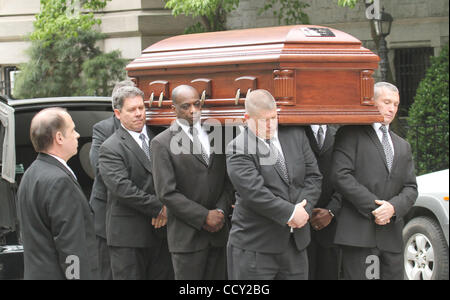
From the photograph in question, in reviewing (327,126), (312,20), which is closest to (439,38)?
(312,20)

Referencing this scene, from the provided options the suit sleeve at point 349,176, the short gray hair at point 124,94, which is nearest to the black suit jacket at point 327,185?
the suit sleeve at point 349,176

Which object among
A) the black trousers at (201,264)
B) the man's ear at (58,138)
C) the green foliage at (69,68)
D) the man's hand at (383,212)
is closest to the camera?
the man's ear at (58,138)

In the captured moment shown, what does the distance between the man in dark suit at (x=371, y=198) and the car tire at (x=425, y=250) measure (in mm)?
2575

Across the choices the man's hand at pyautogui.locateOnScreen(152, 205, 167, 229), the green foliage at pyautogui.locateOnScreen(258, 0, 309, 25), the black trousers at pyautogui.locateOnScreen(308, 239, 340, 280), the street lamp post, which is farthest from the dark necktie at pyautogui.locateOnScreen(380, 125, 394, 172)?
the green foliage at pyautogui.locateOnScreen(258, 0, 309, 25)

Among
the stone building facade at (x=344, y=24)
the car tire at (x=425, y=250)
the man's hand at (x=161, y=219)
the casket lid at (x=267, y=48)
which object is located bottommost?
the car tire at (x=425, y=250)

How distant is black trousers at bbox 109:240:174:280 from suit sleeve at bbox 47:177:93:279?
1.66m

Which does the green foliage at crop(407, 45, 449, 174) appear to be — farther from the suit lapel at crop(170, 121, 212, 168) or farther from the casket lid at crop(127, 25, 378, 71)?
the suit lapel at crop(170, 121, 212, 168)

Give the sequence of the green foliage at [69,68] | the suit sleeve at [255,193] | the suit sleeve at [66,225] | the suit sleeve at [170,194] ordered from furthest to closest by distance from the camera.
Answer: the green foliage at [69,68] < the suit sleeve at [170,194] < the suit sleeve at [255,193] < the suit sleeve at [66,225]

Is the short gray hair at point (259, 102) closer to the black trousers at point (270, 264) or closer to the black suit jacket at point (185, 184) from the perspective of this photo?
the black suit jacket at point (185, 184)

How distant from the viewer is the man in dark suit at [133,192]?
593cm

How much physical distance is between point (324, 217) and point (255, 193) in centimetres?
83

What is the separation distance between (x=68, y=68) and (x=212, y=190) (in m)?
10.1

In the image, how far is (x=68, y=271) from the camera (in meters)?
4.33

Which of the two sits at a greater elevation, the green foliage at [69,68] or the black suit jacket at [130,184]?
the green foliage at [69,68]
